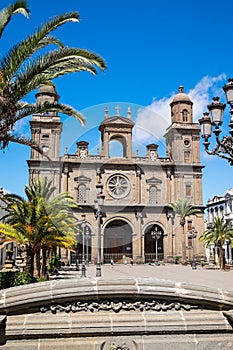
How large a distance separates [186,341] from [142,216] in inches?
1749

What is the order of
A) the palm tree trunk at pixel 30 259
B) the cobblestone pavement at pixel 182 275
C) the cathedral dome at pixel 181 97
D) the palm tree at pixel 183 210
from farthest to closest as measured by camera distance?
the cathedral dome at pixel 181 97
the palm tree at pixel 183 210
the cobblestone pavement at pixel 182 275
the palm tree trunk at pixel 30 259

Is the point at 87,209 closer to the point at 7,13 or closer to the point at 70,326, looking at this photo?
the point at 7,13

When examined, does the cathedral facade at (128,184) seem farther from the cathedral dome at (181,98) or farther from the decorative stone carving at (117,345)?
the decorative stone carving at (117,345)

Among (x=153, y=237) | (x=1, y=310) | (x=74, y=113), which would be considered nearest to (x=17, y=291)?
(x=1, y=310)

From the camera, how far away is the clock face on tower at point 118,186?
4897 centimetres

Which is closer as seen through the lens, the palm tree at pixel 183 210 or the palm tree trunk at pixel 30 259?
the palm tree trunk at pixel 30 259

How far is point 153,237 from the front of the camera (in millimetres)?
45375

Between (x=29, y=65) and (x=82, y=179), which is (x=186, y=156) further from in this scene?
(x=29, y=65)

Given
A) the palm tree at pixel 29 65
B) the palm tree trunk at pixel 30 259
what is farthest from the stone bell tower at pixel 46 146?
the palm tree at pixel 29 65

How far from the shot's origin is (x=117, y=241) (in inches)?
1890

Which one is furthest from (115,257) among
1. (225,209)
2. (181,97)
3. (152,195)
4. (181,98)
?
(181,97)

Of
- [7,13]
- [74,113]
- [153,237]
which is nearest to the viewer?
[7,13]

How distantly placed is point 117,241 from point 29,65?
1579 inches

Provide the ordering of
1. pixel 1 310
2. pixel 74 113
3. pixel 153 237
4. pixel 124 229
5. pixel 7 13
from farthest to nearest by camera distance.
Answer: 1. pixel 124 229
2. pixel 153 237
3. pixel 74 113
4. pixel 7 13
5. pixel 1 310
